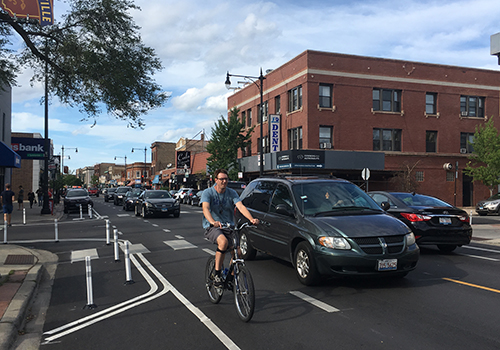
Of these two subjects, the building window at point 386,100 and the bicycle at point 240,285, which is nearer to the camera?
the bicycle at point 240,285

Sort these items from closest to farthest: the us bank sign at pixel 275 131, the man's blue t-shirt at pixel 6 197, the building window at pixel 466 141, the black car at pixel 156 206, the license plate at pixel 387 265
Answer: the license plate at pixel 387 265
the man's blue t-shirt at pixel 6 197
the black car at pixel 156 206
the us bank sign at pixel 275 131
the building window at pixel 466 141

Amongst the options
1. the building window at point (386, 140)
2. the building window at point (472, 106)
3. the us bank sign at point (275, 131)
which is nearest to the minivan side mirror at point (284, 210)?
the us bank sign at point (275, 131)

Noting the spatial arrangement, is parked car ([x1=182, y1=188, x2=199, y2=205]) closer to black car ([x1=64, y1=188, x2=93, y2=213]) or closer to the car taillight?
black car ([x1=64, y1=188, x2=93, y2=213])

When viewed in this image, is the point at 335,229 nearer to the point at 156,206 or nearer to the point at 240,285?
the point at 240,285

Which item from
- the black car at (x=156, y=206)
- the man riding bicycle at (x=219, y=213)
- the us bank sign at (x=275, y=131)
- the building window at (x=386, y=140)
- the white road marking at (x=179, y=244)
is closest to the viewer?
Answer: the man riding bicycle at (x=219, y=213)

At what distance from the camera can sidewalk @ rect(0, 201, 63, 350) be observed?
5.50 m

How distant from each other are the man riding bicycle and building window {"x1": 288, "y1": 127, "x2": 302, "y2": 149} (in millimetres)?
28404

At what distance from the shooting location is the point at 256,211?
9.50 meters

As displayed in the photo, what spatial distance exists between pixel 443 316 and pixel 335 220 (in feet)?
7.18

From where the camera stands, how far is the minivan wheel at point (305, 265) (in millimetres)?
7078

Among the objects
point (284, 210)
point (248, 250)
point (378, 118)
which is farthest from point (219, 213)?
point (378, 118)

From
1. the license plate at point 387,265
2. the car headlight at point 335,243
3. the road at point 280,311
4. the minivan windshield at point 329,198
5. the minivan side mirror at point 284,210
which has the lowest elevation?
the road at point 280,311

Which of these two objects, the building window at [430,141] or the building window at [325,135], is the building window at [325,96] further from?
the building window at [430,141]

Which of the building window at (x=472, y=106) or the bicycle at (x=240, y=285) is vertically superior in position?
the building window at (x=472, y=106)
